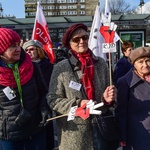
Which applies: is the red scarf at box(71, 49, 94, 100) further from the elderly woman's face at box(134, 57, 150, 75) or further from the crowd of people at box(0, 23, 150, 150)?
the elderly woman's face at box(134, 57, 150, 75)

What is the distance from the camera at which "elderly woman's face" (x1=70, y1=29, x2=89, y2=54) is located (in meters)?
2.37

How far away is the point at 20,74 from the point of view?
8.02 feet

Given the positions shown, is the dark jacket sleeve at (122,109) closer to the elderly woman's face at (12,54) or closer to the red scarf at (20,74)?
the red scarf at (20,74)

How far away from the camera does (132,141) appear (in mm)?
2445

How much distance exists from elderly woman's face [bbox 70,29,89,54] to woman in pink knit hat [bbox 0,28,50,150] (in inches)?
17.7

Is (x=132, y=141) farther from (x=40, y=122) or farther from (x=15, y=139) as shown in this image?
(x=15, y=139)

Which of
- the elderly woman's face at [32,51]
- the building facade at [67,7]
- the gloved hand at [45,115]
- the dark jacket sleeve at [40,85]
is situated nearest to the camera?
the gloved hand at [45,115]

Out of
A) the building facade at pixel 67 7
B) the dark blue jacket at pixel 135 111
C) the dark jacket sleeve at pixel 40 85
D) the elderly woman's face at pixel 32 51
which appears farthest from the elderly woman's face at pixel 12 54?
the building facade at pixel 67 7

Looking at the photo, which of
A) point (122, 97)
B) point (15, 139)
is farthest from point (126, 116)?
point (15, 139)

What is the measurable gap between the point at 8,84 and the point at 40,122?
0.42m

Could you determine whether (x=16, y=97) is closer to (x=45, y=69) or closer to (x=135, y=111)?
(x=135, y=111)

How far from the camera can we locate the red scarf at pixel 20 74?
240cm

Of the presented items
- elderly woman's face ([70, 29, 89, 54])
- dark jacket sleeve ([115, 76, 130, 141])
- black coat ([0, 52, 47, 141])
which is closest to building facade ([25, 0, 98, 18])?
black coat ([0, 52, 47, 141])

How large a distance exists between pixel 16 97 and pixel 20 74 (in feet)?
0.64
